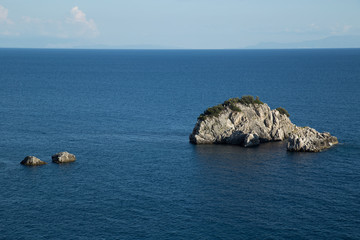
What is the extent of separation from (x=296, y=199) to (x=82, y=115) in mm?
97588

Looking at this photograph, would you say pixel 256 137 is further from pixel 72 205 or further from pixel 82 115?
pixel 82 115

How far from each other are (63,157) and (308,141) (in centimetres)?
6031

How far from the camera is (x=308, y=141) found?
4537 inches

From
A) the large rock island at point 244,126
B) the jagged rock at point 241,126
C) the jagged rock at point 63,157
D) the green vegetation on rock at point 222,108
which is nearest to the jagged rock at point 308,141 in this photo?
the large rock island at point 244,126

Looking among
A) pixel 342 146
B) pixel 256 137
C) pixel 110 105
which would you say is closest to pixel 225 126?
pixel 256 137

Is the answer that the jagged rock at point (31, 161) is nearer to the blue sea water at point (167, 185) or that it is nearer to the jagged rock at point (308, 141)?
the blue sea water at point (167, 185)

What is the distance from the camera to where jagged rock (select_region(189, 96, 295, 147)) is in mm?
123062

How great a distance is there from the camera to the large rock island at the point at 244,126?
122375mm

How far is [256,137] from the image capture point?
12162cm

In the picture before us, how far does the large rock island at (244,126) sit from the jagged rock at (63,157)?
33.8m

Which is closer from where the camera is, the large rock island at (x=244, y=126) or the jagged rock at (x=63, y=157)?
the jagged rock at (x=63, y=157)

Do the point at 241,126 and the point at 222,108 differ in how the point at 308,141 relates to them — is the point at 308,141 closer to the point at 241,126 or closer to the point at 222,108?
the point at 241,126

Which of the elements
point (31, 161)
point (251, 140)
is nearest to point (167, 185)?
point (31, 161)

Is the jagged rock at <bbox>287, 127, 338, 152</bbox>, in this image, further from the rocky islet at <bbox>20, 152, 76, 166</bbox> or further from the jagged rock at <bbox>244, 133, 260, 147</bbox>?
the rocky islet at <bbox>20, 152, 76, 166</bbox>
